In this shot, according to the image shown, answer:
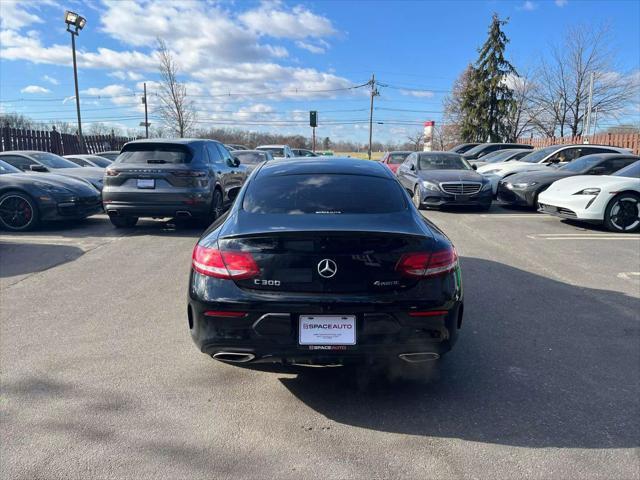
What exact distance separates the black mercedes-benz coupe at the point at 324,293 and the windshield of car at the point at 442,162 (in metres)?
9.93

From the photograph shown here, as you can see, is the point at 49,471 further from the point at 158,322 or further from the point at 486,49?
the point at 486,49

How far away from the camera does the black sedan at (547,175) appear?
34.9 feet

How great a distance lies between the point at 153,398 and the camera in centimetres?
305

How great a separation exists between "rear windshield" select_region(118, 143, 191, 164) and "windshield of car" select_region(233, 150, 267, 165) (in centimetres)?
719

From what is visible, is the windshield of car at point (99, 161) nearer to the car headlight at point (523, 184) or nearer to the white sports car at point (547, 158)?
the white sports car at point (547, 158)

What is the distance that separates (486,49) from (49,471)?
43799 millimetres

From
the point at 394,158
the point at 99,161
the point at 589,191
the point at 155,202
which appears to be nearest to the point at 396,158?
the point at 394,158

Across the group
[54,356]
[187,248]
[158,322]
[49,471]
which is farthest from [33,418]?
[187,248]

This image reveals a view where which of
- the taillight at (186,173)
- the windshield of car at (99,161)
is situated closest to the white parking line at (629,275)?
the taillight at (186,173)

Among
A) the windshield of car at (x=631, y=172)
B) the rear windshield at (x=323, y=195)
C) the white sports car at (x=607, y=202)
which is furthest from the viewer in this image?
the windshield of car at (x=631, y=172)

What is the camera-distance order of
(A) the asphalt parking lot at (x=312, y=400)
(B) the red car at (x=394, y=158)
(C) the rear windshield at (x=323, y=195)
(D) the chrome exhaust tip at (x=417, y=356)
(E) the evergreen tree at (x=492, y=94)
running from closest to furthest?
(A) the asphalt parking lot at (x=312, y=400), (D) the chrome exhaust tip at (x=417, y=356), (C) the rear windshield at (x=323, y=195), (B) the red car at (x=394, y=158), (E) the evergreen tree at (x=492, y=94)

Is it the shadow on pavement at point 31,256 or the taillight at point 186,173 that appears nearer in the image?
the shadow on pavement at point 31,256

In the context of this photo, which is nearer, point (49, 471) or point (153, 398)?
point (49, 471)

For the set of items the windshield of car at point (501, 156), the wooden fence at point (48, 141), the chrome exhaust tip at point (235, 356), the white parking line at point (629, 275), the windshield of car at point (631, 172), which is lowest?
the white parking line at point (629, 275)
